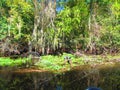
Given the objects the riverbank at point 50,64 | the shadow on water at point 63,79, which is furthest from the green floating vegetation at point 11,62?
the shadow on water at point 63,79

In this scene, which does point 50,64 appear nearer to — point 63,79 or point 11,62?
point 11,62

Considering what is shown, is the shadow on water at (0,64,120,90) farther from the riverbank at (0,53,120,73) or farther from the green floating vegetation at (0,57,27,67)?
the green floating vegetation at (0,57,27,67)

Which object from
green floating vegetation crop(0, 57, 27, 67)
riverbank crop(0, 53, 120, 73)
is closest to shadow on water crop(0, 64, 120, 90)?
riverbank crop(0, 53, 120, 73)

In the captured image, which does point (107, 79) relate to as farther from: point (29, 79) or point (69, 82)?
point (29, 79)

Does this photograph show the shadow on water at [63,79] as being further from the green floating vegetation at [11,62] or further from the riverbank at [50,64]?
the green floating vegetation at [11,62]

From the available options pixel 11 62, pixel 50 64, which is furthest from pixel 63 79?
pixel 11 62

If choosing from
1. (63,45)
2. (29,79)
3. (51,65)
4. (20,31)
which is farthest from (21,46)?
(29,79)

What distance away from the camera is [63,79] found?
17719mm

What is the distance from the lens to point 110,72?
2062cm

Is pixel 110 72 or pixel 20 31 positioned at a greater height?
pixel 20 31

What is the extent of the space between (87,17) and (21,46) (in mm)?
7677

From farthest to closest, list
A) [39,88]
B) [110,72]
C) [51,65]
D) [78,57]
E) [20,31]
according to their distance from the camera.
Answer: [20,31] → [78,57] → [51,65] → [110,72] → [39,88]

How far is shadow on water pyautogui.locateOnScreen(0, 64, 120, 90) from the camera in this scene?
15.6 meters

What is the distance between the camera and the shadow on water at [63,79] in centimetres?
1556
